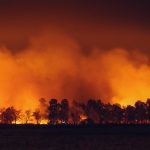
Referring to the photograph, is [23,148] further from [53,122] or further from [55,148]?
[53,122]

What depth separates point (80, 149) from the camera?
170 ft

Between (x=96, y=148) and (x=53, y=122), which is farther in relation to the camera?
(x=53, y=122)

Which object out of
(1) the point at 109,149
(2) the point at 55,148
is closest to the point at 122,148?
(1) the point at 109,149

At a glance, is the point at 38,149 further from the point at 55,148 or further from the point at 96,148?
the point at 96,148

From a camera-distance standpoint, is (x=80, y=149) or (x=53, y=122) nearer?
(x=80, y=149)

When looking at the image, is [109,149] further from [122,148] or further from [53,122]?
[53,122]

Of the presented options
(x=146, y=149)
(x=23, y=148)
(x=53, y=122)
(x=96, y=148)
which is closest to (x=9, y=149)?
(x=23, y=148)

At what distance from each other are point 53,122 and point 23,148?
147m

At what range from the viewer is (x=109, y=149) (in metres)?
50.6

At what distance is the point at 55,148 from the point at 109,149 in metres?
6.80

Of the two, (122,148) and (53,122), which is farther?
(53,122)

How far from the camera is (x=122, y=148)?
51844 millimetres

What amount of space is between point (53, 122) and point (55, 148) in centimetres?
14636

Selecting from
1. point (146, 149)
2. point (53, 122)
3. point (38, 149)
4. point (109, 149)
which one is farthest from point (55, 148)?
point (53, 122)
